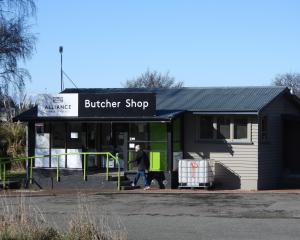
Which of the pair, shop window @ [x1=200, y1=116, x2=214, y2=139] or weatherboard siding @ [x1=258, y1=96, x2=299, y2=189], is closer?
weatherboard siding @ [x1=258, y1=96, x2=299, y2=189]

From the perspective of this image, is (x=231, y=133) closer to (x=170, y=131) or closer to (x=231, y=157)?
(x=231, y=157)

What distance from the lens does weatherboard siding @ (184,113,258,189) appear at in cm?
2484

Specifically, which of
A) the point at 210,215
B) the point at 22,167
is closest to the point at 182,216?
the point at 210,215

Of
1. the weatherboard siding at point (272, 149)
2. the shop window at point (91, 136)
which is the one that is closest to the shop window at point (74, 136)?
the shop window at point (91, 136)

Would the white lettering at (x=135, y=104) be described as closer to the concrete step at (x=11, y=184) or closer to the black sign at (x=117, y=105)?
the black sign at (x=117, y=105)

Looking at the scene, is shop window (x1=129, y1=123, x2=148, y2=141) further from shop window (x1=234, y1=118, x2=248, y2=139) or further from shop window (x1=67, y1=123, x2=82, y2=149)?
shop window (x1=234, y1=118, x2=248, y2=139)

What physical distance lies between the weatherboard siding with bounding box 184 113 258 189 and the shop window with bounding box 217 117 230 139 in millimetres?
360

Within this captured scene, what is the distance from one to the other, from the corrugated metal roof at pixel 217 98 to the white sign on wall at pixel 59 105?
138 inches

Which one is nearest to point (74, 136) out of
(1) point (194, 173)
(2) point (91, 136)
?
(2) point (91, 136)

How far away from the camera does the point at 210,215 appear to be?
16.5 meters

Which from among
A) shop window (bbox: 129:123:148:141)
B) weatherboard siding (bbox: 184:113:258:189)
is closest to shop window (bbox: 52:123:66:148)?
shop window (bbox: 129:123:148:141)

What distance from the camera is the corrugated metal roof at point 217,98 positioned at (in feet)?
82.3

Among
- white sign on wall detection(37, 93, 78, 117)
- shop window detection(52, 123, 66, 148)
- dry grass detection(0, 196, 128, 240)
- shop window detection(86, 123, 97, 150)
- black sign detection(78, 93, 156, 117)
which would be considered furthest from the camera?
shop window detection(86, 123, 97, 150)

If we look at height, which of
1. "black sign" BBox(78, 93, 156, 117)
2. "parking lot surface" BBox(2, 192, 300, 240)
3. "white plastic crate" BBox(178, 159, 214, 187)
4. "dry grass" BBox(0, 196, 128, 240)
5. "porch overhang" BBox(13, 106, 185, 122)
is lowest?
"parking lot surface" BBox(2, 192, 300, 240)
